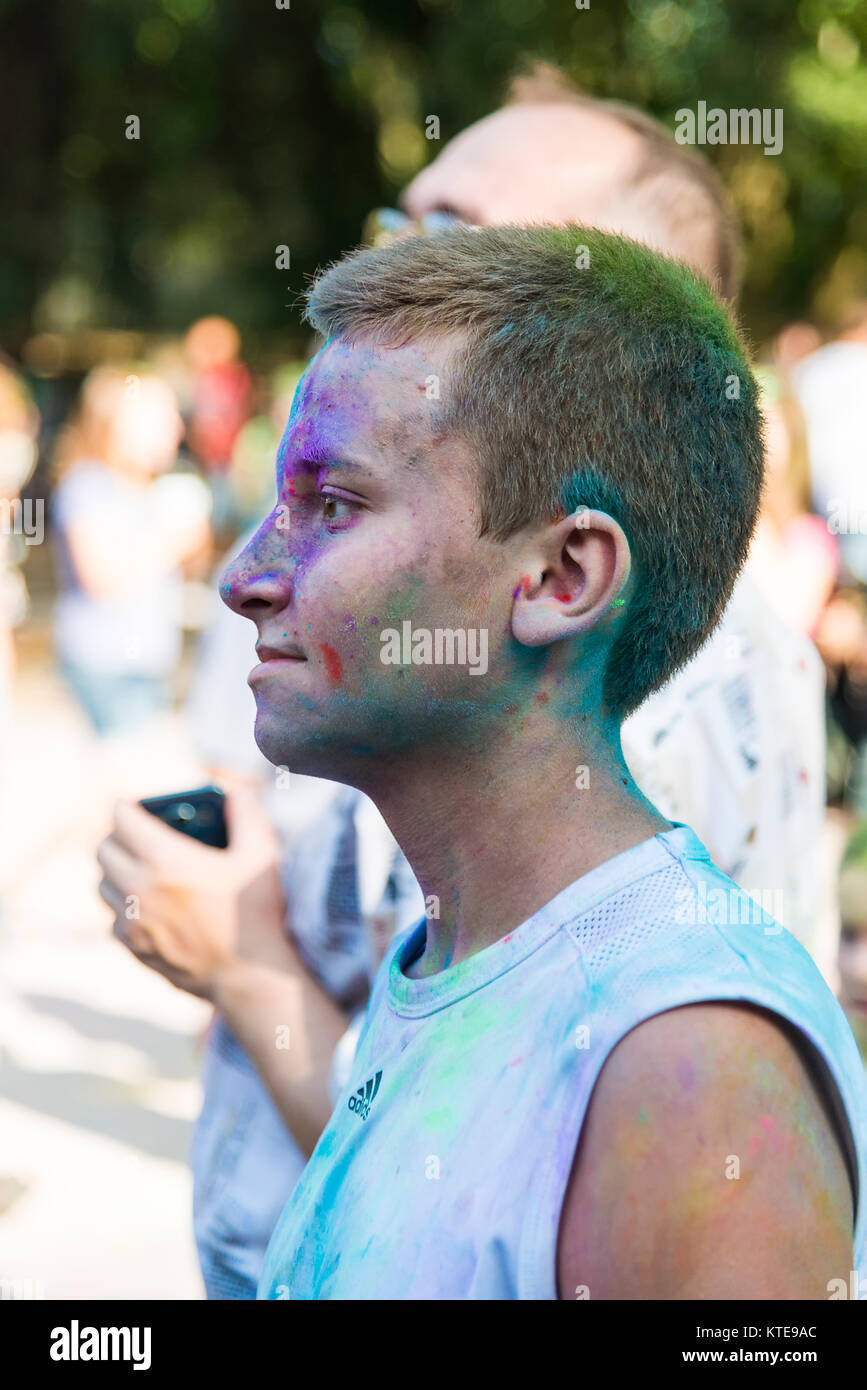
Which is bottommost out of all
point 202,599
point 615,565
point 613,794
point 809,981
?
point 809,981

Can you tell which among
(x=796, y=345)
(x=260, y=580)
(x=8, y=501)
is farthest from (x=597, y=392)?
(x=796, y=345)

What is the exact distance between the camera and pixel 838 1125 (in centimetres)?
114

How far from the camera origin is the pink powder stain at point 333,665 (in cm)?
138

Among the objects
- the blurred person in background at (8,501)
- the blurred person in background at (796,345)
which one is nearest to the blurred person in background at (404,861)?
the blurred person in background at (8,501)

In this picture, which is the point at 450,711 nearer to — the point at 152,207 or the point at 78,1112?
the point at 78,1112

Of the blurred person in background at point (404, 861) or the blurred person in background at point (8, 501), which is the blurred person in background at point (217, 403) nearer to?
the blurred person in background at point (8, 501)

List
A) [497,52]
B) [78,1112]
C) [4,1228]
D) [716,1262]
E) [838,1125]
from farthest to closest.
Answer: [497,52]
[78,1112]
[4,1228]
[838,1125]
[716,1262]

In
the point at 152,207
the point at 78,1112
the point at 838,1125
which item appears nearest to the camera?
the point at 838,1125

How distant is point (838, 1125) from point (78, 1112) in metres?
4.57

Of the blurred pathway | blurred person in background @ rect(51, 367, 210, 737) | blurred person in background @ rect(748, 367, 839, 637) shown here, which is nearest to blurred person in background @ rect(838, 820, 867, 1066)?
blurred person in background @ rect(748, 367, 839, 637)

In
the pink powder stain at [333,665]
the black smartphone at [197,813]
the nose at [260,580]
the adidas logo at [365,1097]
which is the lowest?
the adidas logo at [365,1097]

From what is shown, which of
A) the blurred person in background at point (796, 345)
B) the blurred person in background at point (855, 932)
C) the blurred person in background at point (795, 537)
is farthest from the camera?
the blurred person in background at point (796, 345)

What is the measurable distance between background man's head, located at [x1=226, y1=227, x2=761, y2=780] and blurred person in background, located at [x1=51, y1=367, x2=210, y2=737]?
5.26 m

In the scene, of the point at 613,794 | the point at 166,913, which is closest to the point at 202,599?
the point at 166,913
